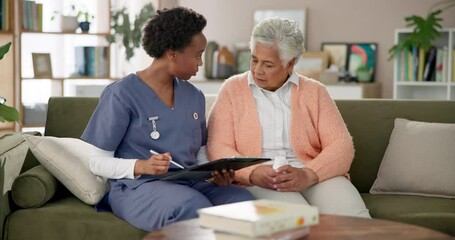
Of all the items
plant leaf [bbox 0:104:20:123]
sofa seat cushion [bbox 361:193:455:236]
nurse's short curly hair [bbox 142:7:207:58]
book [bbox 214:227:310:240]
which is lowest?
sofa seat cushion [bbox 361:193:455:236]

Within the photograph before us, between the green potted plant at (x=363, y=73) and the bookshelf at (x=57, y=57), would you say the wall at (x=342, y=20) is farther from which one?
the bookshelf at (x=57, y=57)

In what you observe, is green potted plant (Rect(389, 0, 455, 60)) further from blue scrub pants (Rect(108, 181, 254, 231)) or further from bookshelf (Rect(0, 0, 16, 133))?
blue scrub pants (Rect(108, 181, 254, 231))

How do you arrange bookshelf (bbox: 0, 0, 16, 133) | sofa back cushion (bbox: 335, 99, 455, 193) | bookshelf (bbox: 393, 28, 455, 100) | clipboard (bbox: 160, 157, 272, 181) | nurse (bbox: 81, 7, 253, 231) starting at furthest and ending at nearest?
bookshelf (bbox: 393, 28, 455, 100) < bookshelf (bbox: 0, 0, 16, 133) < sofa back cushion (bbox: 335, 99, 455, 193) < nurse (bbox: 81, 7, 253, 231) < clipboard (bbox: 160, 157, 272, 181)

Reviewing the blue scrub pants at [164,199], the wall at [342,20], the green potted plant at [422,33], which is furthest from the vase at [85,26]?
the blue scrub pants at [164,199]

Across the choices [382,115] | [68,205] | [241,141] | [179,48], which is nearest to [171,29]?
[179,48]

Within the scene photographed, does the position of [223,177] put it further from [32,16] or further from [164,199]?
[32,16]

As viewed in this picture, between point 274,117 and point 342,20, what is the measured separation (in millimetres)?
4032

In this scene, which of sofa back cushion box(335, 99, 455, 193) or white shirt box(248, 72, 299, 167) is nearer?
white shirt box(248, 72, 299, 167)

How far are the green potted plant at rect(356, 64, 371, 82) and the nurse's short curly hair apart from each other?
4.14 metres

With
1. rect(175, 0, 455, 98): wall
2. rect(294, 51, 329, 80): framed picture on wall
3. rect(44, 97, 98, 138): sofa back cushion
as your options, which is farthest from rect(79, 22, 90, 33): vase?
rect(44, 97, 98, 138): sofa back cushion

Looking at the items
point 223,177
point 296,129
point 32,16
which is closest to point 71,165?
point 223,177

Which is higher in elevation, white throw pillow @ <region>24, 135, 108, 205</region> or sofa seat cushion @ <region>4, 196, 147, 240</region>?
white throw pillow @ <region>24, 135, 108, 205</region>

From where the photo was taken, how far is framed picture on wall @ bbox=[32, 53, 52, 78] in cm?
603

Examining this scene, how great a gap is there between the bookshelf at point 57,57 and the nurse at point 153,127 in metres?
3.16
